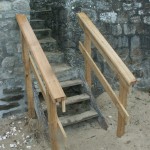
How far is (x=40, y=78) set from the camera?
11.6 feet

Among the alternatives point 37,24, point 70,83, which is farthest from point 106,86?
point 37,24

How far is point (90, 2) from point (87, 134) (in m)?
1.76

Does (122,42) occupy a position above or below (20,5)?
below

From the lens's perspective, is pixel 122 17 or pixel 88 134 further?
pixel 122 17

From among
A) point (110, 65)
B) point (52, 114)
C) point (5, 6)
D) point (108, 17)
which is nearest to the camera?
point (52, 114)

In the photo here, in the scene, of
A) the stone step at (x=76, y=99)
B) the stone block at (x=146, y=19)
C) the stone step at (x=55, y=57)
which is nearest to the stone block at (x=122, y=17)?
the stone block at (x=146, y=19)

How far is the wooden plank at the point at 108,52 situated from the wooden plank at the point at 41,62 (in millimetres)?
704

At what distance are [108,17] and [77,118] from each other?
1.48 metres

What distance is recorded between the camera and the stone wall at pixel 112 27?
4.22 metres

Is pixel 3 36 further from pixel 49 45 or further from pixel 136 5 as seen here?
pixel 136 5

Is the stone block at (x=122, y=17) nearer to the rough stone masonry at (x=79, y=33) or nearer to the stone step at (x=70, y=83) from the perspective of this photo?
the rough stone masonry at (x=79, y=33)

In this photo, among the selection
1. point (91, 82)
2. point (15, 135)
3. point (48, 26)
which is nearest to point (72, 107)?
point (91, 82)

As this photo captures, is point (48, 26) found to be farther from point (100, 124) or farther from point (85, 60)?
point (100, 124)

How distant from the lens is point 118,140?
3.73 metres
